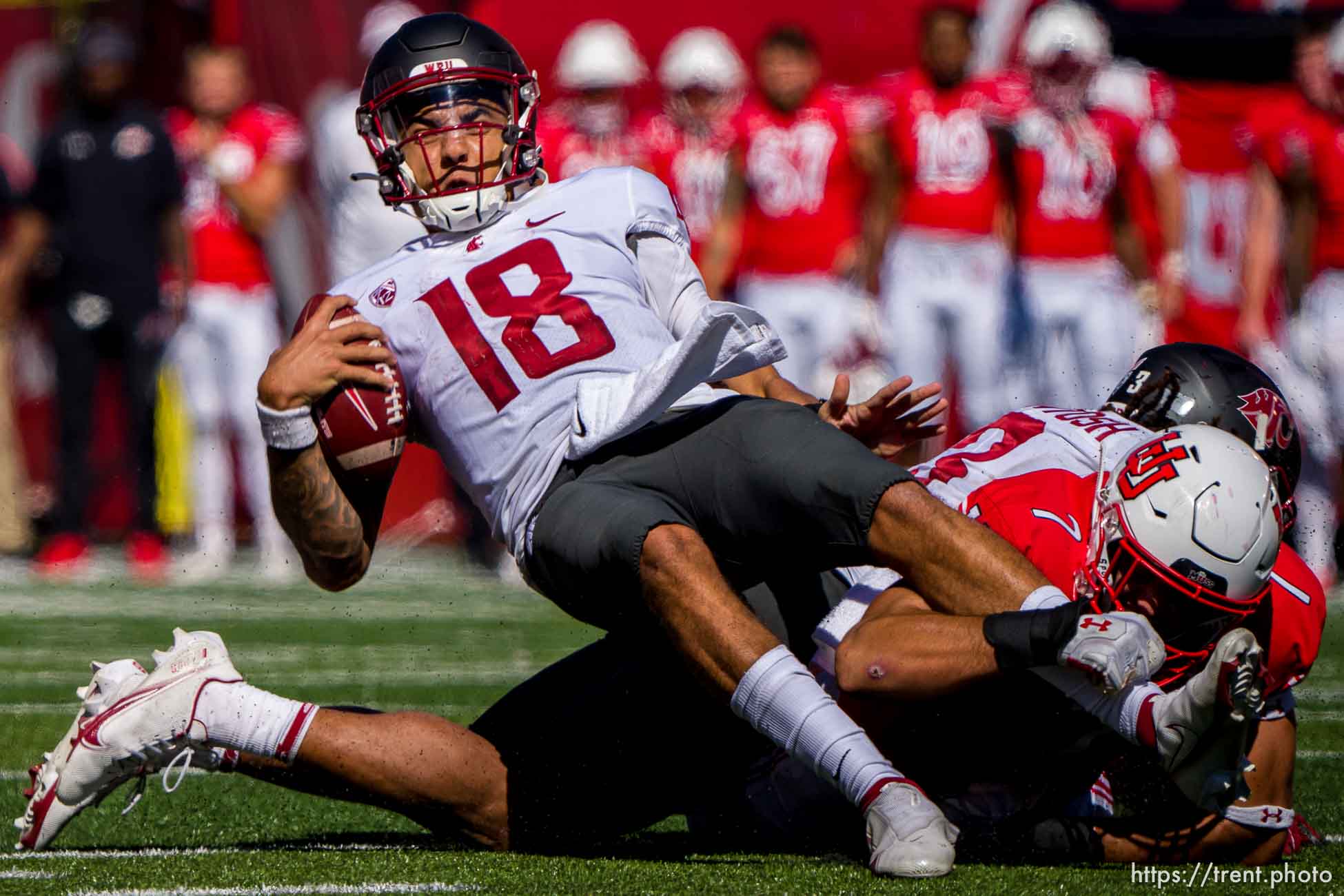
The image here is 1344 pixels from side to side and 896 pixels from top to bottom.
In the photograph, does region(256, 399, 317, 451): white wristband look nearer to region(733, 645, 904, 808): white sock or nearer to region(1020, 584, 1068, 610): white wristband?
region(733, 645, 904, 808): white sock

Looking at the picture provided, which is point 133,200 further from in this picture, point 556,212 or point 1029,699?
point 1029,699

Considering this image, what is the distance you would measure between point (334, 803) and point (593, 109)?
200 inches

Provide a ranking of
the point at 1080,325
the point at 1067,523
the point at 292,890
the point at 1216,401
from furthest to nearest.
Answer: the point at 1080,325 < the point at 1216,401 < the point at 1067,523 < the point at 292,890

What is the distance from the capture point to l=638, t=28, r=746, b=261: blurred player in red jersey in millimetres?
8180

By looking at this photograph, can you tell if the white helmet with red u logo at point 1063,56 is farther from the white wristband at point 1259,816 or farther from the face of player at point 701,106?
the white wristband at point 1259,816

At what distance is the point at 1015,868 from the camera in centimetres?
286

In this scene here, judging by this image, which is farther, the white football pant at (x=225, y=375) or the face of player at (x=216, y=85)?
the face of player at (x=216, y=85)

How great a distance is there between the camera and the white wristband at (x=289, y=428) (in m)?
3.15

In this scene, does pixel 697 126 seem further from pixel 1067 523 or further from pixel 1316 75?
pixel 1067 523

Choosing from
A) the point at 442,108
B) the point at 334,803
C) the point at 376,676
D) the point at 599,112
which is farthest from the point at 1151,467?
the point at 599,112

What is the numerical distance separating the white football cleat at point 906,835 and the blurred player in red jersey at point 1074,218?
15.9 ft

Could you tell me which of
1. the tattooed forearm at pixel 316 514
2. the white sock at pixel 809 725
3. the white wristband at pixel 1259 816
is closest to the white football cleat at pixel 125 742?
the tattooed forearm at pixel 316 514

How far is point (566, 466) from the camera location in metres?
3.13

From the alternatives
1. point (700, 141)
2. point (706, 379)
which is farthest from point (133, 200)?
point (706, 379)
